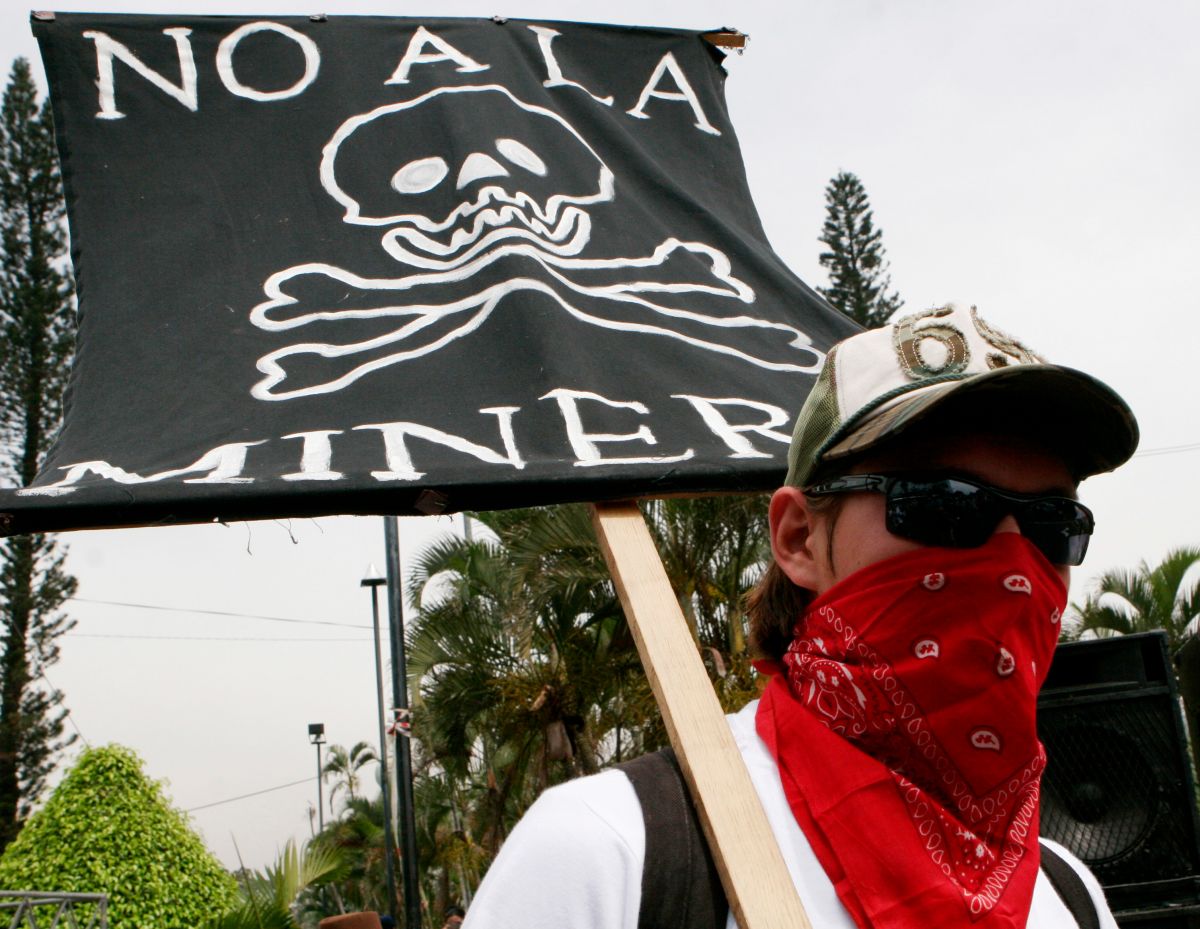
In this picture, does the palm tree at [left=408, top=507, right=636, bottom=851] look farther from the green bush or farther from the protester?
the protester

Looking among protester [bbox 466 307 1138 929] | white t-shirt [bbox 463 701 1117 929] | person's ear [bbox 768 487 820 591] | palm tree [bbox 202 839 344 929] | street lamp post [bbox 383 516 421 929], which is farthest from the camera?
street lamp post [bbox 383 516 421 929]

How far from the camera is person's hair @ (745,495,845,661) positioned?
166 cm

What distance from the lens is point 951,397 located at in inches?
53.7

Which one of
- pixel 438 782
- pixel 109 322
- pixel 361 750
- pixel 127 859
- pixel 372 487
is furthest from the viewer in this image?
pixel 361 750

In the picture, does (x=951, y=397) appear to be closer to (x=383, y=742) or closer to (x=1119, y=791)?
(x=1119, y=791)

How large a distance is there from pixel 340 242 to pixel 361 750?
169 feet

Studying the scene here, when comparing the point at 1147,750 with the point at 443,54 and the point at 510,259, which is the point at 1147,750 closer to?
the point at 510,259

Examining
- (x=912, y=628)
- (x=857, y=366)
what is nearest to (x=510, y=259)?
(x=857, y=366)

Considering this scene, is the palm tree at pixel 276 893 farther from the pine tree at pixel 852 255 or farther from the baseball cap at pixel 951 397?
the pine tree at pixel 852 255

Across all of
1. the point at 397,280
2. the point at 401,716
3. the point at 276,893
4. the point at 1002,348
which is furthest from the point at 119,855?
the point at 1002,348

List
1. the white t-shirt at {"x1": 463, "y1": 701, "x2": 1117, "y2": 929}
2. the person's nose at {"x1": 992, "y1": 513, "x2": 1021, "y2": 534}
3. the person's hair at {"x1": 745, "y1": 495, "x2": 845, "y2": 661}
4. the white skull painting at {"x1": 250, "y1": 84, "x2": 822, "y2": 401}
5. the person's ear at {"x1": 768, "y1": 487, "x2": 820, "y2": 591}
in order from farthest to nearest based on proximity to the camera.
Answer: the white skull painting at {"x1": 250, "y1": 84, "x2": 822, "y2": 401}, the person's hair at {"x1": 745, "y1": 495, "x2": 845, "y2": 661}, the person's ear at {"x1": 768, "y1": 487, "x2": 820, "y2": 591}, the person's nose at {"x1": 992, "y1": 513, "x2": 1021, "y2": 534}, the white t-shirt at {"x1": 463, "y1": 701, "x2": 1117, "y2": 929}

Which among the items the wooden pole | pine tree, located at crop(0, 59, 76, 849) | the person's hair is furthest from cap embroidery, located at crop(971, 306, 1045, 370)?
pine tree, located at crop(0, 59, 76, 849)

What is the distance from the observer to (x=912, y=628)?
141 cm

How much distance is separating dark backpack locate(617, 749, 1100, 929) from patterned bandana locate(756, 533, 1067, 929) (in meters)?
0.16
